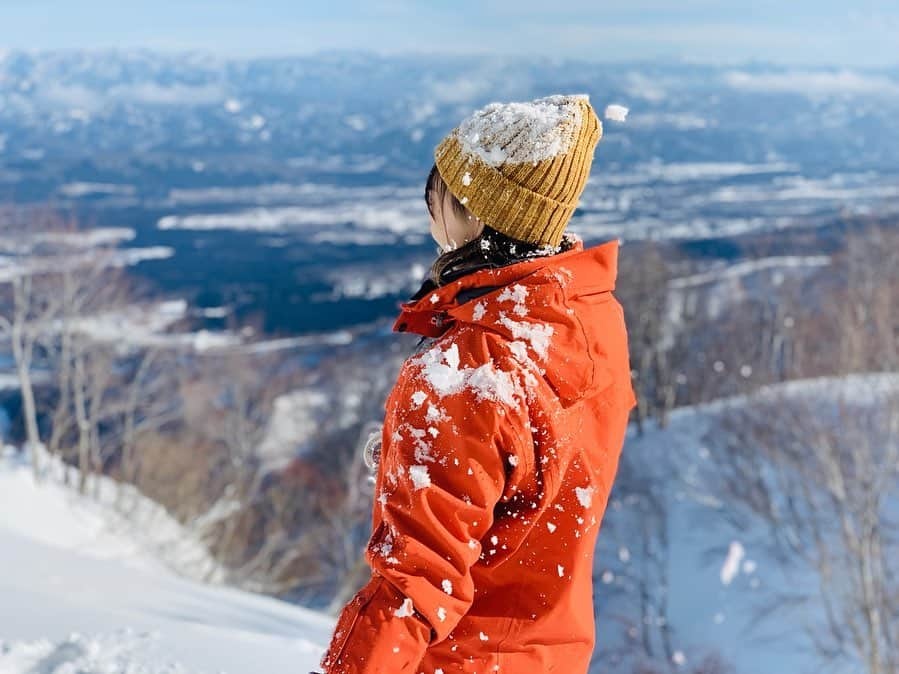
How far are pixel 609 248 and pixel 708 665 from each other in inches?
559

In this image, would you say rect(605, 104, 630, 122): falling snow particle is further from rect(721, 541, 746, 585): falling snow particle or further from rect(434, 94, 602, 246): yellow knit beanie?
rect(721, 541, 746, 585): falling snow particle

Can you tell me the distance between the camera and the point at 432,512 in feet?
4.09

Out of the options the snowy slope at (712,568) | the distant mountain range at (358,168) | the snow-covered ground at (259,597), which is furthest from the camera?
the distant mountain range at (358,168)

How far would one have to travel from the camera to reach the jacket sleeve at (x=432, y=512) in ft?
4.10

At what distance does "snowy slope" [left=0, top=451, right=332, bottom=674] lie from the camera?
122 inches

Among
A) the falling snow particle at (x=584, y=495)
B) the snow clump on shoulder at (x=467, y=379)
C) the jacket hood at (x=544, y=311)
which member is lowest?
the falling snow particle at (x=584, y=495)

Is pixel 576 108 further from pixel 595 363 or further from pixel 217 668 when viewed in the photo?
pixel 217 668

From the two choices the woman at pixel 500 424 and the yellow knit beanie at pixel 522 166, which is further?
the yellow knit beanie at pixel 522 166

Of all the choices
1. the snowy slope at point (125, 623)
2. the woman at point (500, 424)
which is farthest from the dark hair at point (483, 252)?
the snowy slope at point (125, 623)

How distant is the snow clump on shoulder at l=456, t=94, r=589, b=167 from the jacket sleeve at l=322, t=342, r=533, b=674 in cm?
44

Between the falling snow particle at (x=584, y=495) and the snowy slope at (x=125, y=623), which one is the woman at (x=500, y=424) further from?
the snowy slope at (x=125, y=623)

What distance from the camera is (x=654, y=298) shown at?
918 inches

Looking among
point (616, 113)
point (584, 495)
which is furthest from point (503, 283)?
point (616, 113)

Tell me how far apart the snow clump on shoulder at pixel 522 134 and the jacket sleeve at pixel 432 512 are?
44 cm
